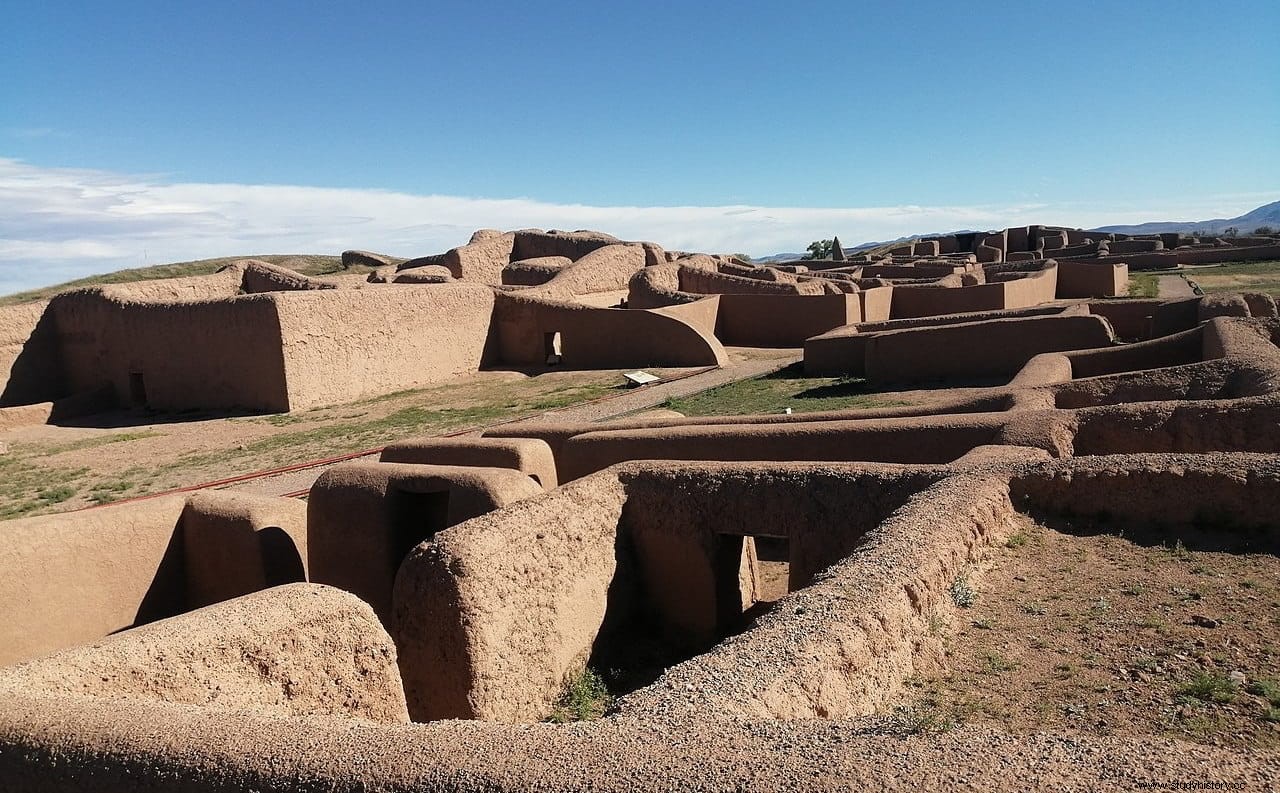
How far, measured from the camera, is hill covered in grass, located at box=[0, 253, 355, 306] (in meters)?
34.9

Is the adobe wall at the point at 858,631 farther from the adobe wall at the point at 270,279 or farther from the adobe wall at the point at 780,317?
the adobe wall at the point at 270,279

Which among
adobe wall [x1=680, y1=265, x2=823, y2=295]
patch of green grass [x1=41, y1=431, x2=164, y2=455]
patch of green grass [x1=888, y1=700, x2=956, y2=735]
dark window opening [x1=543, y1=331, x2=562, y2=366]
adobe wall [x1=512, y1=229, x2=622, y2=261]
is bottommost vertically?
patch of green grass [x1=41, y1=431, x2=164, y2=455]

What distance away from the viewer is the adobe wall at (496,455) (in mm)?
9281

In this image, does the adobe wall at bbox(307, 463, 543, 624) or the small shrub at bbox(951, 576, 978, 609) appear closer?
the small shrub at bbox(951, 576, 978, 609)

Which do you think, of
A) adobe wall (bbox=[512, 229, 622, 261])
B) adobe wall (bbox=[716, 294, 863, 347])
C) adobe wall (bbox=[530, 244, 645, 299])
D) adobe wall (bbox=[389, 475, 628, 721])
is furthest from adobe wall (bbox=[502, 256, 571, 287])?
adobe wall (bbox=[389, 475, 628, 721])

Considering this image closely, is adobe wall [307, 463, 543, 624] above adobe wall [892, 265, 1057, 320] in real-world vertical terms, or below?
below

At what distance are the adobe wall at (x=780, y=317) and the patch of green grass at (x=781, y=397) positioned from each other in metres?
4.97

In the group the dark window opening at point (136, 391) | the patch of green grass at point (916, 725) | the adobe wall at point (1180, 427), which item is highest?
the adobe wall at point (1180, 427)

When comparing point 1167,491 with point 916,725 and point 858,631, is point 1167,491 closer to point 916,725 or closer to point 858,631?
point 858,631

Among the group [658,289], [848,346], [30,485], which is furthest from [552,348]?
[30,485]

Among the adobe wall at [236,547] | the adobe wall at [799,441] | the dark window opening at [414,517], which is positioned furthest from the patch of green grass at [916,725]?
the adobe wall at [236,547]

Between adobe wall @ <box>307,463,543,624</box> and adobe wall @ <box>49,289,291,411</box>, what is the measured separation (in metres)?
11.0

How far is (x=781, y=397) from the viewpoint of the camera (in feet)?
53.1

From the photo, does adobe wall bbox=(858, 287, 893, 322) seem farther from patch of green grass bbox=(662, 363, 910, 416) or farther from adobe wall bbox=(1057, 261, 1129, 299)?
adobe wall bbox=(1057, 261, 1129, 299)
